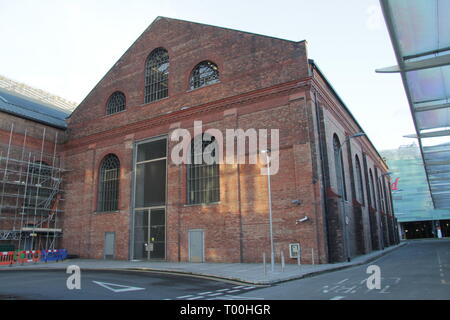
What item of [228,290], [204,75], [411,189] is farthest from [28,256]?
[411,189]

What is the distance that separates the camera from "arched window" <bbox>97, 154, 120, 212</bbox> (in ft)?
83.9

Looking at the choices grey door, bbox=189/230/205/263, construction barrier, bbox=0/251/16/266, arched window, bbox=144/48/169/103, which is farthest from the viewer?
arched window, bbox=144/48/169/103

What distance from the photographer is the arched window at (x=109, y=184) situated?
2556 cm

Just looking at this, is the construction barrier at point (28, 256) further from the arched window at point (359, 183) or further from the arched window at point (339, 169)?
the arched window at point (359, 183)

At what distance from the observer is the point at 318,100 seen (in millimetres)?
19781

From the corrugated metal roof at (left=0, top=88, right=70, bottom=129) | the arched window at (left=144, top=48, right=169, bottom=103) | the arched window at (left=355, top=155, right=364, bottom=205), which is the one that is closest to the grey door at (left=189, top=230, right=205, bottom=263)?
the arched window at (left=144, top=48, right=169, bottom=103)

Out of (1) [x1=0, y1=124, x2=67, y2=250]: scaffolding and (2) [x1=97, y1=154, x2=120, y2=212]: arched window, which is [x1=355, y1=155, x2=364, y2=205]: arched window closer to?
(2) [x1=97, y1=154, x2=120, y2=212]: arched window

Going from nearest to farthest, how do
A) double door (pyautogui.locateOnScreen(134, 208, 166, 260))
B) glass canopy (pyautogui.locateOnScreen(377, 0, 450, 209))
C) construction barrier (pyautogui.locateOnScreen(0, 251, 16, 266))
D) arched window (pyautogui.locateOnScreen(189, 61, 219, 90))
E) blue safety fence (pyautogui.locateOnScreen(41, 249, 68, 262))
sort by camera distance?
glass canopy (pyautogui.locateOnScreen(377, 0, 450, 209)), construction barrier (pyautogui.locateOnScreen(0, 251, 16, 266)), arched window (pyautogui.locateOnScreen(189, 61, 219, 90)), double door (pyautogui.locateOnScreen(134, 208, 166, 260)), blue safety fence (pyautogui.locateOnScreen(41, 249, 68, 262))

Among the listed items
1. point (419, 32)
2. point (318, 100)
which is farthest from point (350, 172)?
point (419, 32)

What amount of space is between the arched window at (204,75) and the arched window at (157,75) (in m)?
2.41

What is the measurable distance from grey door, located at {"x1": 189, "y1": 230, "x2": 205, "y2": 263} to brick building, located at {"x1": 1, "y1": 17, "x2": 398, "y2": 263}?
6cm

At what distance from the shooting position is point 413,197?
70.9 meters

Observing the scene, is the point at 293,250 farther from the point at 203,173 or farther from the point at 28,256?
the point at 28,256

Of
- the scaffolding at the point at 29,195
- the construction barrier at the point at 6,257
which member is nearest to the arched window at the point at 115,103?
the scaffolding at the point at 29,195
